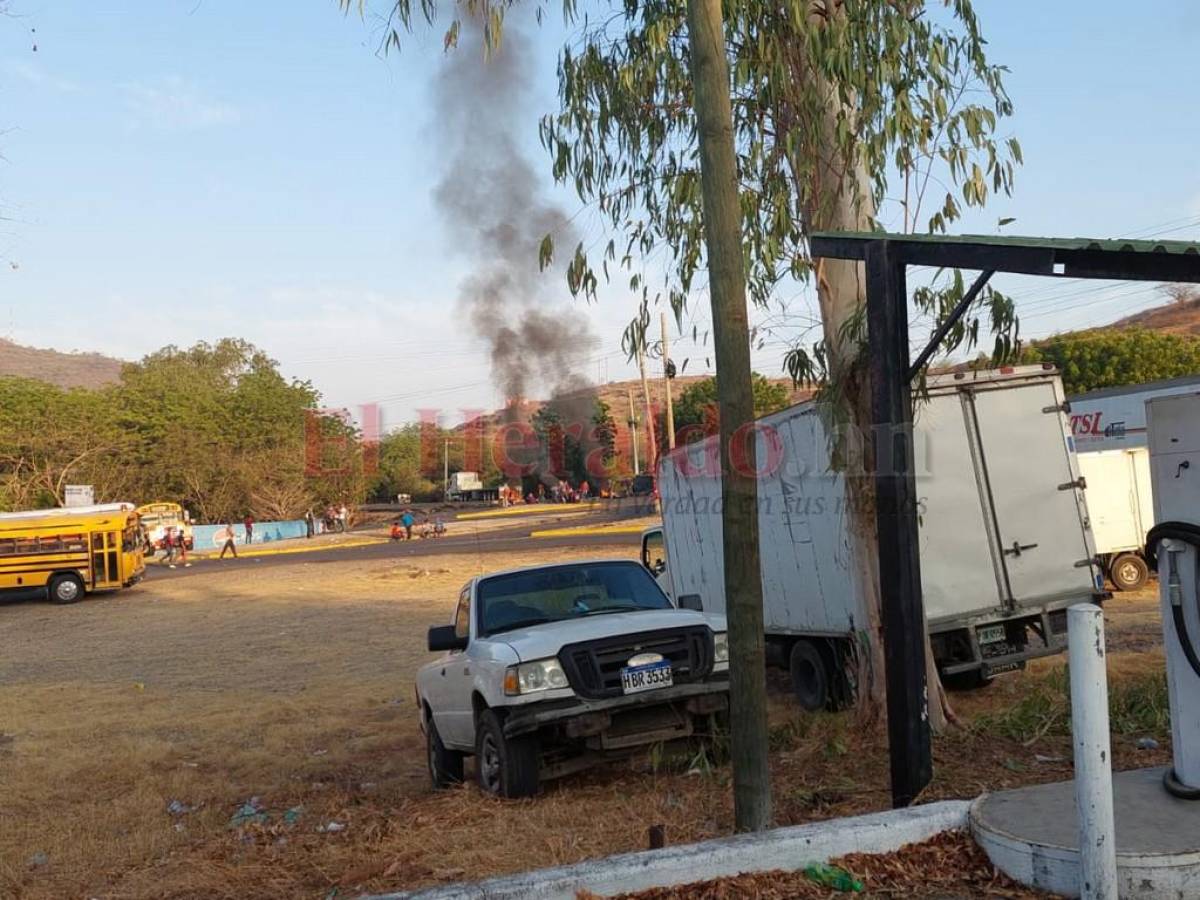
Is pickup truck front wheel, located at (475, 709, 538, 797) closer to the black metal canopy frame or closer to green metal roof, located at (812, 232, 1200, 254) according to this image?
the black metal canopy frame

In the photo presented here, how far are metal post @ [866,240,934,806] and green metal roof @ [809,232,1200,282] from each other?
0.84ft

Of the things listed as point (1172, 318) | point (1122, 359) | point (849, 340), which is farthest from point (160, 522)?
point (1172, 318)

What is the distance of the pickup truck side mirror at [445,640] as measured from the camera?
7.95 meters

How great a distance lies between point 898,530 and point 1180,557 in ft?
4.02

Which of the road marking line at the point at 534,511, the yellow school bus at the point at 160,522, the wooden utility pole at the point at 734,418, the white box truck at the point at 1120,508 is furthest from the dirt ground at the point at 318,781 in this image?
the road marking line at the point at 534,511

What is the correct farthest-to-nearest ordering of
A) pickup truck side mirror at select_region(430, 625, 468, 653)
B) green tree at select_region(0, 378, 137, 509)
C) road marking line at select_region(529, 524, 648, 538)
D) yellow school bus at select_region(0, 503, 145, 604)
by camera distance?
green tree at select_region(0, 378, 137, 509)
road marking line at select_region(529, 524, 648, 538)
yellow school bus at select_region(0, 503, 145, 604)
pickup truck side mirror at select_region(430, 625, 468, 653)

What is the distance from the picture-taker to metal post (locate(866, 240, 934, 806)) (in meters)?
5.26

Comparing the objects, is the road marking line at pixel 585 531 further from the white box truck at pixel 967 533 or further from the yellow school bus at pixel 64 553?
the white box truck at pixel 967 533

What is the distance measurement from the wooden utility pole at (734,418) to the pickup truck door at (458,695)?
9.72 ft

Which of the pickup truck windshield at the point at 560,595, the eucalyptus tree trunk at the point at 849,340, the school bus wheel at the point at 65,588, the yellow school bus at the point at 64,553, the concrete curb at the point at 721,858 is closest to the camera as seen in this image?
the concrete curb at the point at 721,858

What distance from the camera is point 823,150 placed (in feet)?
25.9

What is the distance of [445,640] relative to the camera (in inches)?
313

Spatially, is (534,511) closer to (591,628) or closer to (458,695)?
(458,695)

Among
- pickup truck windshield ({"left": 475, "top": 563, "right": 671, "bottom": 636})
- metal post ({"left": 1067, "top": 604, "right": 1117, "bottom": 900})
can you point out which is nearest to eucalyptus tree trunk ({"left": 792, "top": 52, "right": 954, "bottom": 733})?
pickup truck windshield ({"left": 475, "top": 563, "right": 671, "bottom": 636})
